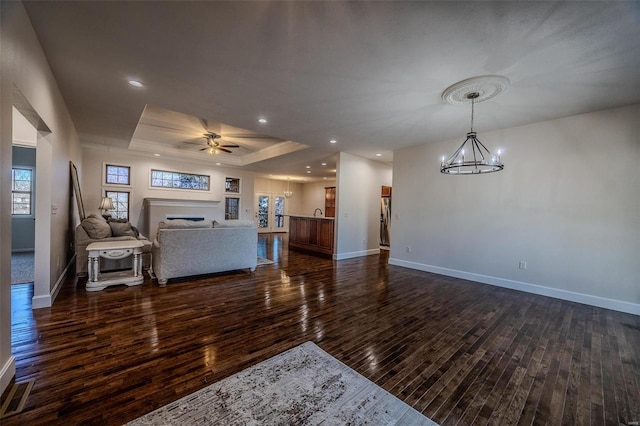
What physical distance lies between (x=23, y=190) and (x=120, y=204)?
73.2 inches

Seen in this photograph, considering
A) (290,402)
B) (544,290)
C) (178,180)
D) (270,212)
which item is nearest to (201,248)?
(290,402)

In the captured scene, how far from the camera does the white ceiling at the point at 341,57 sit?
187 centimetres

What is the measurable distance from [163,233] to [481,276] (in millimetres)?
5615

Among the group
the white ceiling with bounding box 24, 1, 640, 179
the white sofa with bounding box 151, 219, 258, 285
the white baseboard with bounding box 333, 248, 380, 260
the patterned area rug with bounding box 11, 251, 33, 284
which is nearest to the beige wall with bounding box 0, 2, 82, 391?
the white ceiling with bounding box 24, 1, 640, 179

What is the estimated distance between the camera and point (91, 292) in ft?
11.4

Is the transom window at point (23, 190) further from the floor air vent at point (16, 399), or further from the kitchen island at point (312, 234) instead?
the floor air vent at point (16, 399)

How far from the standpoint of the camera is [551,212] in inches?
154

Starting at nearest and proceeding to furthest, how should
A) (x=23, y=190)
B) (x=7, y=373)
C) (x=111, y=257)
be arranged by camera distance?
(x=7, y=373) → (x=111, y=257) → (x=23, y=190)

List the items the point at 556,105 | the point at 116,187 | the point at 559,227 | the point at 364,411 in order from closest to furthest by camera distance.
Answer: the point at 364,411 < the point at 556,105 < the point at 559,227 < the point at 116,187

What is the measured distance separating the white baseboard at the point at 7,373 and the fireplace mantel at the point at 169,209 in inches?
240

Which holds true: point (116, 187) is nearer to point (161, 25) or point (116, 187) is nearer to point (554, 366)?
point (161, 25)

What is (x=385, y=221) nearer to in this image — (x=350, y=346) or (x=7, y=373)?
(x=350, y=346)

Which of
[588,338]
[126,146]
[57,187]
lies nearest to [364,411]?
[588,338]

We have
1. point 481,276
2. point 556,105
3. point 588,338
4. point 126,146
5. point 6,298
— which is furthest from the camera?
point 126,146
